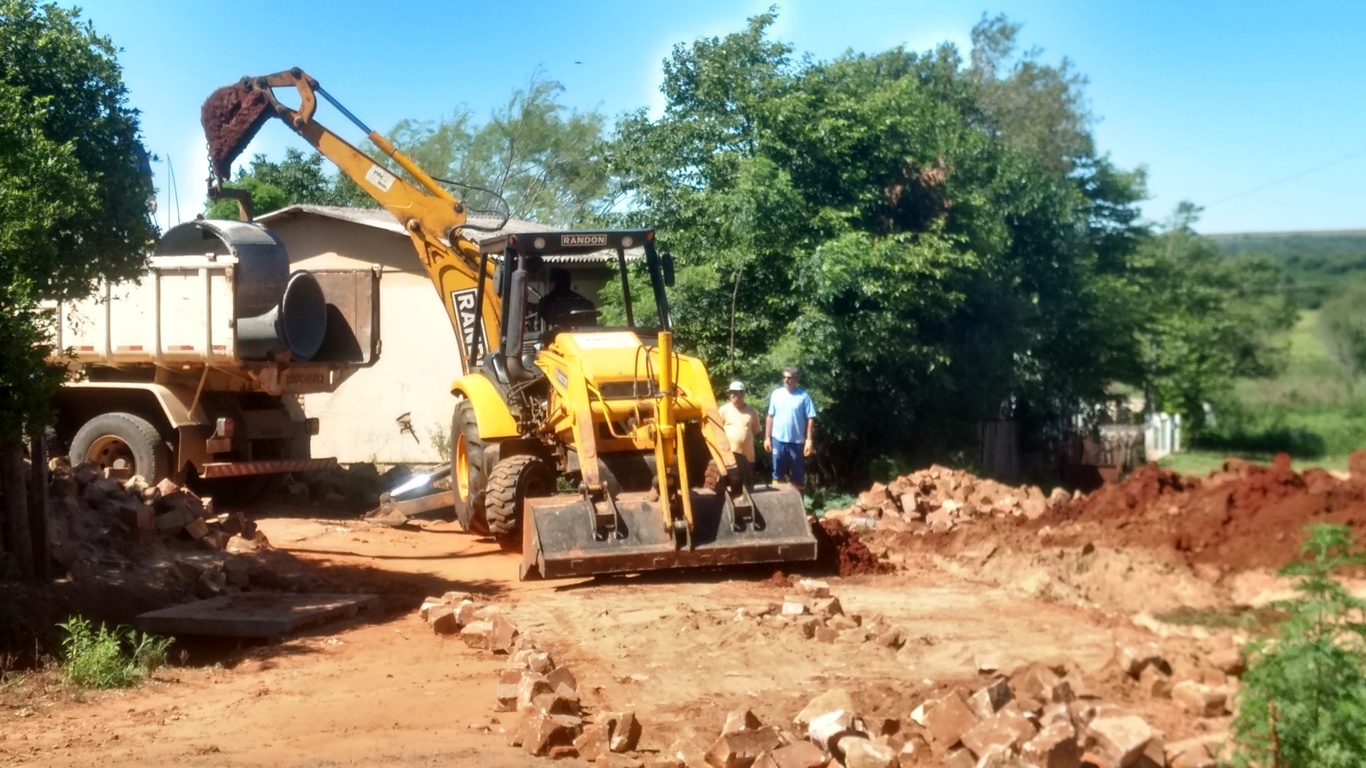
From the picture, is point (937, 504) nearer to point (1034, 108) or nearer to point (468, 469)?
point (468, 469)

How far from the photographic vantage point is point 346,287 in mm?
15961

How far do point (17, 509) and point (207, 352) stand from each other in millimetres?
5054

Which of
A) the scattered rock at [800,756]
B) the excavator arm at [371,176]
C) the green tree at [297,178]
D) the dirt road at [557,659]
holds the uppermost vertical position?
the green tree at [297,178]

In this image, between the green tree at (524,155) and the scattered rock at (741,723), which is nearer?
the scattered rock at (741,723)

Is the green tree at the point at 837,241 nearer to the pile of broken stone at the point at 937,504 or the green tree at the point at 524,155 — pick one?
the pile of broken stone at the point at 937,504

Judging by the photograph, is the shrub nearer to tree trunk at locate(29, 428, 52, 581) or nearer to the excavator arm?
tree trunk at locate(29, 428, 52, 581)

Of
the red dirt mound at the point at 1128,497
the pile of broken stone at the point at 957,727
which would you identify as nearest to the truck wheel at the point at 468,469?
the pile of broken stone at the point at 957,727

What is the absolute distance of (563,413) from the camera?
11797 millimetres

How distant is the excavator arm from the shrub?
939cm

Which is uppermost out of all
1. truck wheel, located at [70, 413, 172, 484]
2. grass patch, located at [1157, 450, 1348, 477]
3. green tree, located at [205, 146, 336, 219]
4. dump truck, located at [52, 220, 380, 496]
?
green tree, located at [205, 146, 336, 219]

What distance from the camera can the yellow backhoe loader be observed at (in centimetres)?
1073

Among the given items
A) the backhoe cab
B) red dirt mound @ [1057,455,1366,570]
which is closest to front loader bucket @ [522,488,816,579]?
the backhoe cab

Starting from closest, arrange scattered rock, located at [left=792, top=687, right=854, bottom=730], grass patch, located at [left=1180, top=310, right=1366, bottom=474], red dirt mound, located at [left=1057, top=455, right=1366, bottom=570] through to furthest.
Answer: scattered rock, located at [left=792, top=687, right=854, bottom=730], red dirt mound, located at [left=1057, top=455, right=1366, bottom=570], grass patch, located at [left=1180, top=310, right=1366, bottom=474]

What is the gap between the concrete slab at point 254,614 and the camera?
9.23 meters
